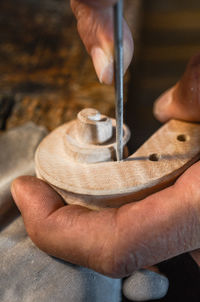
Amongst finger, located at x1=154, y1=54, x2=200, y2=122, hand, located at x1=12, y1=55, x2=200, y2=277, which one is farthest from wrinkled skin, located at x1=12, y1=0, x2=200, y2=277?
finger, located at x1=154, y1=54, x2=200, y2=122

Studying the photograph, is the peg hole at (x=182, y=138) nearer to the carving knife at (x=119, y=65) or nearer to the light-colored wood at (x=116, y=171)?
the light-colored wood at (x=116, y=171)

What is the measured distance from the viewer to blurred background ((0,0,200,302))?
924mm

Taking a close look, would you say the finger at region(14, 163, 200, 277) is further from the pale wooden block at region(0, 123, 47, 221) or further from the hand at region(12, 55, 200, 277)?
the pale wooden block at region(0, 123, 47, 221)

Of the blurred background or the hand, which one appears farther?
the blurred background

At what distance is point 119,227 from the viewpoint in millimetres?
479

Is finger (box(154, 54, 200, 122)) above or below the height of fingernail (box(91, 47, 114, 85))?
below

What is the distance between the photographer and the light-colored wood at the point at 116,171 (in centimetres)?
51

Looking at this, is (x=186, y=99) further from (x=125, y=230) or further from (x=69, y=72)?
(x=69, y=72)

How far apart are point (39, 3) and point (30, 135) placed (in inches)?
48.6

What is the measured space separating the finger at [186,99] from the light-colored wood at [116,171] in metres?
0.05

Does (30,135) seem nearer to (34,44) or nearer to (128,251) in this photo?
(128,251)

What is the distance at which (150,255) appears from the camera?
1.55 feet

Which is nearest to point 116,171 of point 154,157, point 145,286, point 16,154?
point 154,157

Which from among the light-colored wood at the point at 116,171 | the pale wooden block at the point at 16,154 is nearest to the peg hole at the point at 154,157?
the light-colored wood at the point at 116,171
